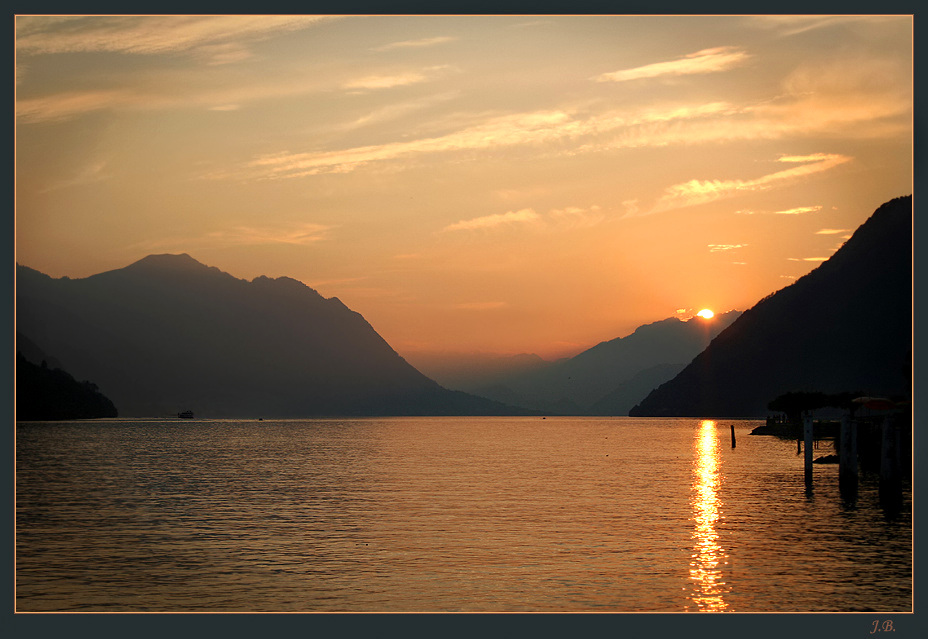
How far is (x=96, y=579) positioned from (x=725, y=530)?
2305 centimetres

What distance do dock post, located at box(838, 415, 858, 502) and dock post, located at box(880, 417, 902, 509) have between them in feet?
15.0

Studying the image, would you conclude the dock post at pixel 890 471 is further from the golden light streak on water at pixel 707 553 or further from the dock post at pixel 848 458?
the golden light streak on water at pixel 707 553

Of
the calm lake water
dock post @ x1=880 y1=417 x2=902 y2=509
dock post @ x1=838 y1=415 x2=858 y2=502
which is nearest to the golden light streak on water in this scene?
the calm lake water

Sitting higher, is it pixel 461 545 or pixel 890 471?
pixel 890 471

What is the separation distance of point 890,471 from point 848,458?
19.2ft

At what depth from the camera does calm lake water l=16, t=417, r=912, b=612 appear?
23516 millimetres

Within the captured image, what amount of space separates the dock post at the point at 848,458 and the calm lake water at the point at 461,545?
0.85 m

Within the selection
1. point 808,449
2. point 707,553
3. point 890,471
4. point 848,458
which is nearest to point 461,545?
point 707,553

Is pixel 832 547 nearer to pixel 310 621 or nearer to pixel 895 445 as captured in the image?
pixel 895 445

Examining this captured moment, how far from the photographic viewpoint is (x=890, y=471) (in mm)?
41406

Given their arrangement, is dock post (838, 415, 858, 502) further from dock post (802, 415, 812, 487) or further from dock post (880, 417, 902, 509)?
dock post (880, 417, 902, 509)

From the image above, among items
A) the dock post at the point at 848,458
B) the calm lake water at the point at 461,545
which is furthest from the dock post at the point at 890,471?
the dock post at the point at 848,458

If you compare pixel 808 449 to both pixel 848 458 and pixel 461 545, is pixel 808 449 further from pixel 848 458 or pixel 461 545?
pixel 461 545

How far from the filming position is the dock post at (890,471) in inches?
1582
